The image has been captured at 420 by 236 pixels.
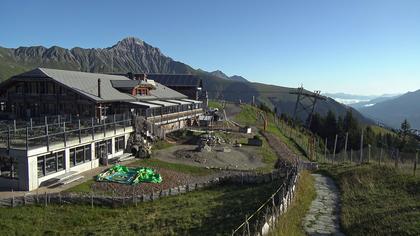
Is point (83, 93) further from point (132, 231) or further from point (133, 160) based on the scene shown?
point (132, 231)

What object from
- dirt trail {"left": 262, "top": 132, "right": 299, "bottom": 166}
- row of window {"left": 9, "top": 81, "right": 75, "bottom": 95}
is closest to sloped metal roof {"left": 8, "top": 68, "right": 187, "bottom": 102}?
row of window {"left": 9, "top": 81, "right": 75, "bottom": 95}

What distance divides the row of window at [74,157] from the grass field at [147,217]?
653cm

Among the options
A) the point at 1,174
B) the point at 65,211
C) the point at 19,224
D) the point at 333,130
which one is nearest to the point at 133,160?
the point at 1,174

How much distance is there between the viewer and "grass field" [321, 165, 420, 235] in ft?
57.9

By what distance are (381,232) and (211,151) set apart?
112 ft

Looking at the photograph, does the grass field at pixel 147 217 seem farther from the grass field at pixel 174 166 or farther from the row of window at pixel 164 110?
→ the row of window at pixel 164 110

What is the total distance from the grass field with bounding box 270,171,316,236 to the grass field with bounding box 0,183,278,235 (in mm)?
2698

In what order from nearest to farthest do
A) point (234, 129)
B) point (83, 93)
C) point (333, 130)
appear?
point (83, 93) < point (234, 129) < point (333, 130)

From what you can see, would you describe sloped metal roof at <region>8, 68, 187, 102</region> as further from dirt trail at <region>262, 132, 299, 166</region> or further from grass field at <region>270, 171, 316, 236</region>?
grass field at <region>270, 171, 316, 236</region>

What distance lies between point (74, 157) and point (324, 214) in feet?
81.9

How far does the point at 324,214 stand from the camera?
20703 millimetres

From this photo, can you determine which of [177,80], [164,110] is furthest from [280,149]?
[177,80]

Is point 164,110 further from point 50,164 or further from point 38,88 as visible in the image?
point 50,164

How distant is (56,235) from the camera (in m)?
23.4
